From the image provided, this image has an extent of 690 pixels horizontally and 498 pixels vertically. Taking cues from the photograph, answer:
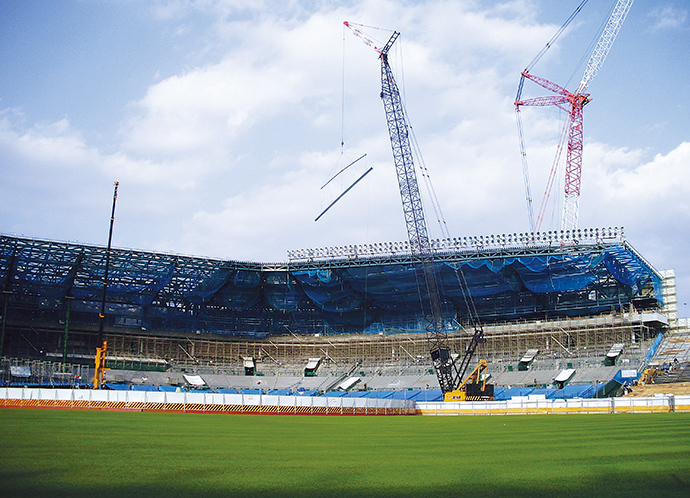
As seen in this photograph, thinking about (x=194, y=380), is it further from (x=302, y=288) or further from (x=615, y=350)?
(x=615, y=350)

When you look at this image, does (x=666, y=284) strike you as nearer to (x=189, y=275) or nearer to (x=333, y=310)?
(x=333, y=310)

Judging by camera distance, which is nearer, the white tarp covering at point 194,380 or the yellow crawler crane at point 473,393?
the yellow crawler crane at point 473,393

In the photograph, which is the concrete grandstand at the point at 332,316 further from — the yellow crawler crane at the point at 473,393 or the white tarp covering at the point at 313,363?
the yellow crawler crane at the point at 473,393

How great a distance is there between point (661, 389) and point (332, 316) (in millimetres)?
57284

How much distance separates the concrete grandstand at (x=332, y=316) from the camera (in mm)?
84875

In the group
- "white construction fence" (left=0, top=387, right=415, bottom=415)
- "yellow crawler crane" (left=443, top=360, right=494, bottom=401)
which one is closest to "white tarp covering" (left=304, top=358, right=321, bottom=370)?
"yellow crawler crane" (left=443, top=360, right=494, bottom=401)

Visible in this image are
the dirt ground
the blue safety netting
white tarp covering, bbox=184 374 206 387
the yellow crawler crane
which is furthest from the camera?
white tarp covering, bbox=184 374 206 387

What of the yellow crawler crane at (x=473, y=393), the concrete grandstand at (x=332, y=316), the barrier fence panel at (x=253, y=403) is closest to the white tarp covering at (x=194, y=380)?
the concrete grandstand at (x=332, y=316)

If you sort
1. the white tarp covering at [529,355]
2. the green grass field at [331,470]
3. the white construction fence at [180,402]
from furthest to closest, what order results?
the white tarp covering at [529,355]
the white construction fence at [180,402]
the green grass field at [331,470]

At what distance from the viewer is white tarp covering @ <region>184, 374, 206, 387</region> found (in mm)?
96562

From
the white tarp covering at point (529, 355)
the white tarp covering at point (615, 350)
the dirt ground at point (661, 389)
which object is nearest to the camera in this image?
the dirt ground at point (661, 389)

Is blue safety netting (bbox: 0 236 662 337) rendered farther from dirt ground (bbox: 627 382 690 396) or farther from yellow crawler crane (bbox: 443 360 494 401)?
yellow crawler crane (bbox: 443 360 494 401)

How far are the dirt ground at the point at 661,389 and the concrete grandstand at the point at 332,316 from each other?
7.80m

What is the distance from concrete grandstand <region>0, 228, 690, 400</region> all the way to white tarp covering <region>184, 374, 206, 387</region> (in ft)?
2.18
